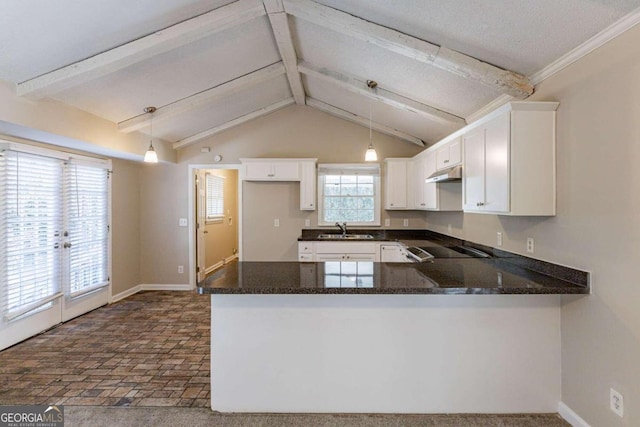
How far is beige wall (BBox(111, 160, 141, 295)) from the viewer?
4645mm

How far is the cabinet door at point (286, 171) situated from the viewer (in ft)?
16.1

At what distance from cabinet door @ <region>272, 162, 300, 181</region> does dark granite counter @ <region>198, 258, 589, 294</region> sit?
2.52 metres

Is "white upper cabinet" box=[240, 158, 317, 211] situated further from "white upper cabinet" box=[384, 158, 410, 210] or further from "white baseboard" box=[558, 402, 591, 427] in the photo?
"white baseboard" box=[558, 402, 591, 427]

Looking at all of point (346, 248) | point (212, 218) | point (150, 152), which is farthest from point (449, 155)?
point (212, 218)

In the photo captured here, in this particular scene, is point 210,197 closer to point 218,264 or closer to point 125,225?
point 218,264

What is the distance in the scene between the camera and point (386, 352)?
6.97ft

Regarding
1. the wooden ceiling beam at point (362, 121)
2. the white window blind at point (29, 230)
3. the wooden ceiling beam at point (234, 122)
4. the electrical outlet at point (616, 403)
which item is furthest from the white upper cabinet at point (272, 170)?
the electrical outlet at point (616, 403)

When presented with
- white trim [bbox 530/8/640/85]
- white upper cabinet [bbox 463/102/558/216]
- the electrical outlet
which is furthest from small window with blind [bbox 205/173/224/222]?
the electrical outlet

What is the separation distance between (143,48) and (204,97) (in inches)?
50.6

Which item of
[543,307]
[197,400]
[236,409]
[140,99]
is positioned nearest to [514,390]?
[543,307]

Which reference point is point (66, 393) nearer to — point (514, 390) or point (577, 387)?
point (514, 390)

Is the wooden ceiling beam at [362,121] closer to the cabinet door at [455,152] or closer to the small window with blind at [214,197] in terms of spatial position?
the cabinet door at [455,152]

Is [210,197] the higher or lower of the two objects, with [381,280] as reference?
higher

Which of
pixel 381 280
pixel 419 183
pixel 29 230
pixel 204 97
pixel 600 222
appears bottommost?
pixel 381 280
